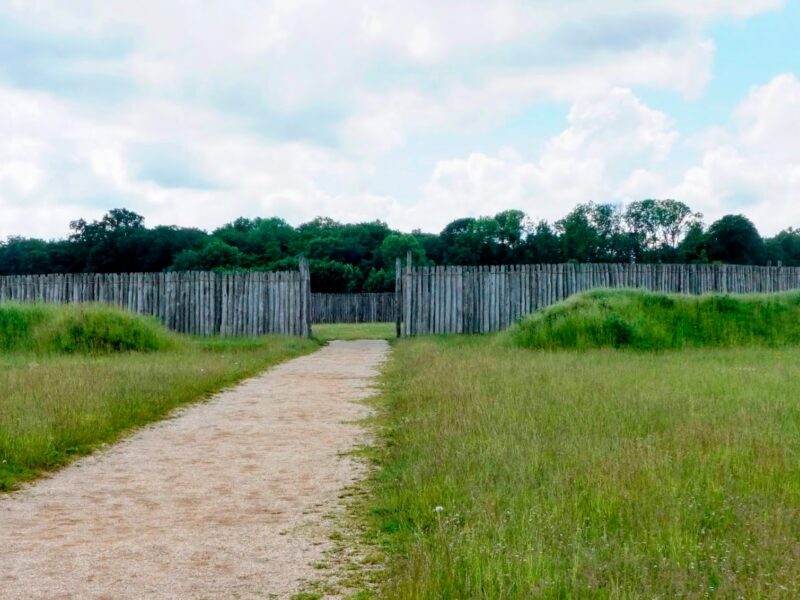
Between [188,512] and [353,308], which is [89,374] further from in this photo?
[353,308]

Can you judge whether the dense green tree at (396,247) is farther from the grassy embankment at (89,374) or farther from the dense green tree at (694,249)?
the grassy embankment at (89,374)

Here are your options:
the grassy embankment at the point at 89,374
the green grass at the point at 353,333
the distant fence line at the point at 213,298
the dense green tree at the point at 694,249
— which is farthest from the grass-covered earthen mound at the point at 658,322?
the dense green tree at the point at 694,249

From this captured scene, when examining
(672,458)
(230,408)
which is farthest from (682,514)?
(230,408)

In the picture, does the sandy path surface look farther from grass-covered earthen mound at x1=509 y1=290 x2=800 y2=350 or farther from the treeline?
the treeline

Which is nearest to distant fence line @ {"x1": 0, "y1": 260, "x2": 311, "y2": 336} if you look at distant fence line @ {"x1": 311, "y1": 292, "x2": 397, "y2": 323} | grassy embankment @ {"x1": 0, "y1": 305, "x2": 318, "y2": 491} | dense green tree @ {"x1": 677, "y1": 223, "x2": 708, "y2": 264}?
grassy embankment @ {"x1": 0, "y1": 305, "x2": 318, "y2": 491}

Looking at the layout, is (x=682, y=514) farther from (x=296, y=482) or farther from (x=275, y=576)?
(x=296, y=482)

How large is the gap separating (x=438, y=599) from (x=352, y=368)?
1111 cm

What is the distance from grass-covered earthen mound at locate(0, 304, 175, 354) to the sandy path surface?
8.58 meters

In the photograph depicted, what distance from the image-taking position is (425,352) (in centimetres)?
1553

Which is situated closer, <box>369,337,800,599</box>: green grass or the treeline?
<box>369,337,800,599</box>: green grass

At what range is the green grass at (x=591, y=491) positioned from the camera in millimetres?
3410

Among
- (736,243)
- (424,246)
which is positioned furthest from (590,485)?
(424,246)

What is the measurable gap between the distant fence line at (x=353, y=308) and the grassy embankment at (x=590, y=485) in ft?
116

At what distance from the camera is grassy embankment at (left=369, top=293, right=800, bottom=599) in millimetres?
3428
